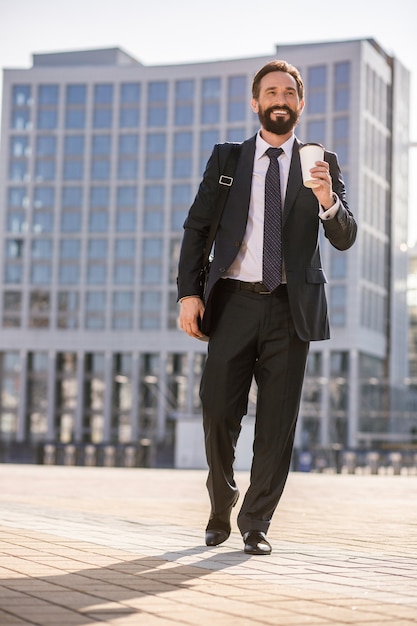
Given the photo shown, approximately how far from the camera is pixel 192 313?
530 cm

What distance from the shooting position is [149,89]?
85375 mm

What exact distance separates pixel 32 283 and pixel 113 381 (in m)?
9.17

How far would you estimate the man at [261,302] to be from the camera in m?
5.20

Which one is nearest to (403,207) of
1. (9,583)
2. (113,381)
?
(113,381)

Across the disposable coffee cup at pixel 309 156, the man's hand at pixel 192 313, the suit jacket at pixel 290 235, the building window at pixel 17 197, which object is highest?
the building window at pixel 17 197

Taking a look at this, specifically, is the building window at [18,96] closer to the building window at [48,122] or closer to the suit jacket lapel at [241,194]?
the building window at [48,122]

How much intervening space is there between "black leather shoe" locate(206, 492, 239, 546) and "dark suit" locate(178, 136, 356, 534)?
6 centimetres

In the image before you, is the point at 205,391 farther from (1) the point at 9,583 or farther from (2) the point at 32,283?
(2) the point at 32,283

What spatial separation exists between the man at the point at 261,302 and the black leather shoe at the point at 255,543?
0.03m

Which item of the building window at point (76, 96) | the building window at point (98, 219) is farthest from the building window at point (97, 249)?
the building window at point (76, 96)

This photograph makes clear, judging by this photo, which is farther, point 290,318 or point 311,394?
point 311,394

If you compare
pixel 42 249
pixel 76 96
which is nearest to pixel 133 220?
pixel 42 249

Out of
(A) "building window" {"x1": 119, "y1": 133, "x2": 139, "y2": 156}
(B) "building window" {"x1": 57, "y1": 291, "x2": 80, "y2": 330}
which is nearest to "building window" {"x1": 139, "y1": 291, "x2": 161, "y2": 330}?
(B) "building window" {"x1": 57, "y1": 291, "x2": 80, "y2": 330}

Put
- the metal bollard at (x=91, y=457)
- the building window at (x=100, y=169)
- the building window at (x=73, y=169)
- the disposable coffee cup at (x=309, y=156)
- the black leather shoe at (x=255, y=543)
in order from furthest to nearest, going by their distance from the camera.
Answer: the building window at (x=73, y=169) → the building window at (x=100, y=169) → the metal bollard at (x=91, y=457) → the black leather shoe at (x=255, y=543) → the disposable coffee cup at (x=309, y=156)
